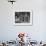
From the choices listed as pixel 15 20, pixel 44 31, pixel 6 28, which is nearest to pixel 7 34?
pixel 6 28

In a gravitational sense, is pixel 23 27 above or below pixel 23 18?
below

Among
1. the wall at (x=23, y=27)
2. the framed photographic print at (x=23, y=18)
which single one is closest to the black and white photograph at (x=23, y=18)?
the framed photographic print at (x=23, y=18)

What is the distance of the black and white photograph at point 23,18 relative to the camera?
14.8ft

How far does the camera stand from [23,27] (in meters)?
4.55

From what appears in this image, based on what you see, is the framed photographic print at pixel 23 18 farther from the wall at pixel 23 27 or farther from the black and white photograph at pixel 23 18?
the wall at pixel 23 27

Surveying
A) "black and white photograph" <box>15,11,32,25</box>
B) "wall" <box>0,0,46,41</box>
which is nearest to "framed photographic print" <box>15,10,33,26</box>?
"black and white photograph" <box>15,11,32,25</box>

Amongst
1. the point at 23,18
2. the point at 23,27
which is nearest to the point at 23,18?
the point at 23,18

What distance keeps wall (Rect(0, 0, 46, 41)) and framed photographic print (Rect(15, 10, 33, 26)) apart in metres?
0.10

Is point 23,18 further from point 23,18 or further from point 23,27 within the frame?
point 23,27

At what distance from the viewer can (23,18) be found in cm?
455

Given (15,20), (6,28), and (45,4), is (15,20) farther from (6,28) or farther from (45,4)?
(45,4)

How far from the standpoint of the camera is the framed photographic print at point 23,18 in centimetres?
451

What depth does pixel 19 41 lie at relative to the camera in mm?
4031

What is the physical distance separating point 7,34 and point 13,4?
100 cm
